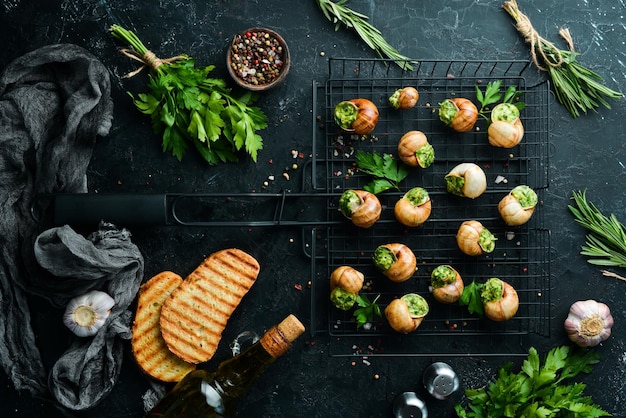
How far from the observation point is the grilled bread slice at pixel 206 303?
3139 millimetres

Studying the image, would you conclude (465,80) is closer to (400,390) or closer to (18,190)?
(400,390)

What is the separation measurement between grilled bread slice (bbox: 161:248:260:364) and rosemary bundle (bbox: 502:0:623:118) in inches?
63.3

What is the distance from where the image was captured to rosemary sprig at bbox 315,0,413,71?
3.24 meters

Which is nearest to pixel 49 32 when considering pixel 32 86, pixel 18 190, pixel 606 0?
pixel 32 86

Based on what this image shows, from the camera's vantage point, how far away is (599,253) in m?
3.27

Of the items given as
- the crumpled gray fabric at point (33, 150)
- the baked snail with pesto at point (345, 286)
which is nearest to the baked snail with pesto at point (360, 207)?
the baked snail with pesto at point (345, 286)

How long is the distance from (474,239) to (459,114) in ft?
1.81

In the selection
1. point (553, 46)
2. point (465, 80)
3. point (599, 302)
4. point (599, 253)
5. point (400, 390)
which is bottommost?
point (400, 390)

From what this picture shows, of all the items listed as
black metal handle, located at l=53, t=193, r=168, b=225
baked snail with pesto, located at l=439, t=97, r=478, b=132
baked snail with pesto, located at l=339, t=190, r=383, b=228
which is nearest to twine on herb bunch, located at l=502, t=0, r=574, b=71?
baked snail with pesto, located at l=439, t=97, r=478, b=132

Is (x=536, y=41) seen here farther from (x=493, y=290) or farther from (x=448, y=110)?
(x=493, y=290)

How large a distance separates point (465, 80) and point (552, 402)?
4.86ft

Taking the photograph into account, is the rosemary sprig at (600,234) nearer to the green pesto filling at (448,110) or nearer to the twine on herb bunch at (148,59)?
the green pesto filling at (448,110)

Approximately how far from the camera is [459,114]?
3.13m

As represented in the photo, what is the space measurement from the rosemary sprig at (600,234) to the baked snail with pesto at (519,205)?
30 cm
